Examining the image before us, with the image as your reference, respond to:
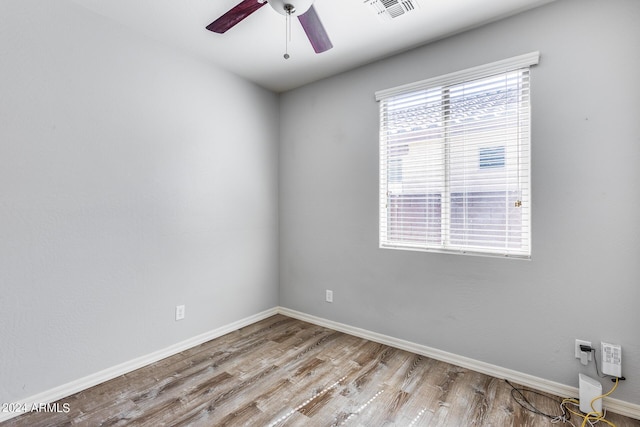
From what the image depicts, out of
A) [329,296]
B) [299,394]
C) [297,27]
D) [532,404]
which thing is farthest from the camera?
[329,296]

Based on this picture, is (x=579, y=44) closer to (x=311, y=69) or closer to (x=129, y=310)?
(x=311, y=69)

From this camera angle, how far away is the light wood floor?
173 cm

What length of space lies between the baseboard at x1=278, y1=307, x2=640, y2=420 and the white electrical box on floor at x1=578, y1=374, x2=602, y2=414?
14 cm

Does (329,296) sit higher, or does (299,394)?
(329,296)

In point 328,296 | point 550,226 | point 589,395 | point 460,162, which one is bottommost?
point 589,395

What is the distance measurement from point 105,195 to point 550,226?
3078 millimetres

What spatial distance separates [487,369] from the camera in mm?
2205

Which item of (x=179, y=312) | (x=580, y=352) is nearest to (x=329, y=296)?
(x=179, y=312)

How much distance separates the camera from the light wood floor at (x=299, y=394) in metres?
1.73

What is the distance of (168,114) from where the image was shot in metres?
2.52

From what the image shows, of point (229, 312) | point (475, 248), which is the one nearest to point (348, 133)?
point (475, 248)

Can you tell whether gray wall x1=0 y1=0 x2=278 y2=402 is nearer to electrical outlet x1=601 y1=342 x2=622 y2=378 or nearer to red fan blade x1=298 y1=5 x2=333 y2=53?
red fan blade x1=298 y1=5 x2=333 y2=53

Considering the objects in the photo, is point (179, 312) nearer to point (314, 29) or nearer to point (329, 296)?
point (329, 296)

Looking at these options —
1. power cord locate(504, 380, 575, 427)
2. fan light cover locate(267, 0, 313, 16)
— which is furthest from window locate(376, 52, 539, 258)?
fan light cover locate(267, 0, 313, 16)
